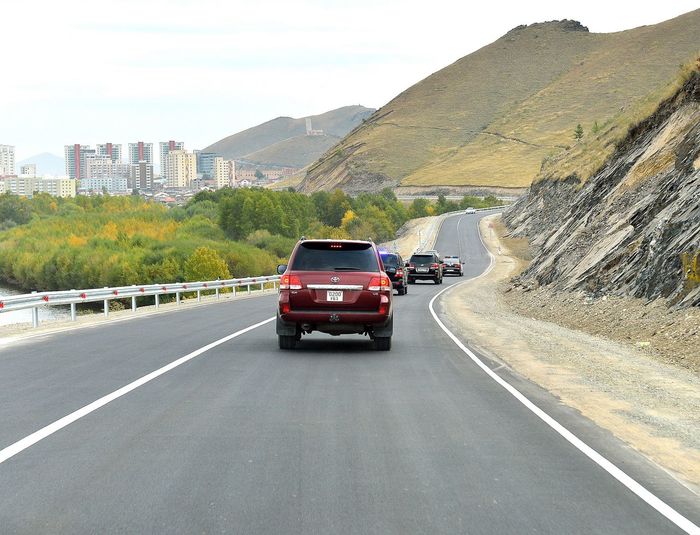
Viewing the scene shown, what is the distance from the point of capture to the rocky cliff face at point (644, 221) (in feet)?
76.0

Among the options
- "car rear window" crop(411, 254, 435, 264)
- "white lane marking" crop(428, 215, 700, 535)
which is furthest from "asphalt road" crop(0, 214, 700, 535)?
"car rear window" crop(411, 254, 435, 264)

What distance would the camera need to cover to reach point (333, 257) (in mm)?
17547

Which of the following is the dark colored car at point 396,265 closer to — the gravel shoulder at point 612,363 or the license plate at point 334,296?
the gravel shoulder at point 612,363

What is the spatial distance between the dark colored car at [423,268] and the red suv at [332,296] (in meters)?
40.8

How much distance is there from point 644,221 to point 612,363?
1396cm

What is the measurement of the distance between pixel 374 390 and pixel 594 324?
13.5 m

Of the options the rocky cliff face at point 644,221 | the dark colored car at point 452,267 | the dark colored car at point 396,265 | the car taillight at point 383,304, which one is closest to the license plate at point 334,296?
the car taillight at point 383,304

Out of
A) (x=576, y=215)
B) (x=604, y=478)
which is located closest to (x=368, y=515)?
(x=604, y=478)

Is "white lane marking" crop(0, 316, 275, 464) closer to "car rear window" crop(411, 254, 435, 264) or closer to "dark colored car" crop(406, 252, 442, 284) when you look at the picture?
"dark colored car" crop(406, 252, 442, 284)

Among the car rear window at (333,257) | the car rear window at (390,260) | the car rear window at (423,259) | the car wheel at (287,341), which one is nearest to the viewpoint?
the car rear window at (333,257)

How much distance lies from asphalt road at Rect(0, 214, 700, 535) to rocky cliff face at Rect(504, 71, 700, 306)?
31.5ft

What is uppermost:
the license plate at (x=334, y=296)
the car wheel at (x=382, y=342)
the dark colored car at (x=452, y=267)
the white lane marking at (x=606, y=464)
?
the license plate at (x=334, y=296)

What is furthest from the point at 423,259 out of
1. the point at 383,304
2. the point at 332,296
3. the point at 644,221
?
the point at 332,296

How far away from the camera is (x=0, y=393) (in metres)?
12.0
